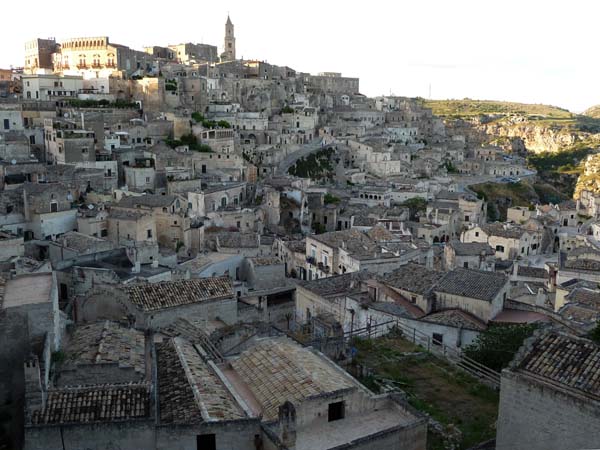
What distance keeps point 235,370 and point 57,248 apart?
17.3 metres

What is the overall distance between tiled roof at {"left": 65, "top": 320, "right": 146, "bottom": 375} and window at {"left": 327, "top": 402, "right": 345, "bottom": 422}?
4.57 meters

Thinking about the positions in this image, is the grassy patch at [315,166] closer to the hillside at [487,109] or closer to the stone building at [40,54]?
the stone building at [40,54]

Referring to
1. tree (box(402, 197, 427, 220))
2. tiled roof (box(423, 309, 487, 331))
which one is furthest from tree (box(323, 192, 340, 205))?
tiled roof (box(423, 309, 487, 331))

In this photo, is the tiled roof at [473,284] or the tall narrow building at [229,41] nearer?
the tiled roof at [473,284]

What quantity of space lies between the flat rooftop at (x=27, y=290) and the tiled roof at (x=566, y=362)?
10.7 m

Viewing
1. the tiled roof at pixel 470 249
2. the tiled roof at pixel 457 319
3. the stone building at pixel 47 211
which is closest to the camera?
the tiled roof at pixel 457 319

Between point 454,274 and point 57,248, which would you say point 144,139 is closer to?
point 57,248

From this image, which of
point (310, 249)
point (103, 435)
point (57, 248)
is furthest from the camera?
point (310, 249)

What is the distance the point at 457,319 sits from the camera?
20.2m

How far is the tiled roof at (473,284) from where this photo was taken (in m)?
21.0

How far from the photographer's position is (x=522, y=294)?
28500 mm

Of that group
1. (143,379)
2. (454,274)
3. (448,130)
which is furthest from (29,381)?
(448,130)

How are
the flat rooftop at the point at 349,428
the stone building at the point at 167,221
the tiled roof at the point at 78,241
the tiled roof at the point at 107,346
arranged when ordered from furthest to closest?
the stone building at the point at 167,221 → the tiled roof at the point at 78,241 → the tiled roof at the point at 107,346 → the flat rooftop at the point at 349,428

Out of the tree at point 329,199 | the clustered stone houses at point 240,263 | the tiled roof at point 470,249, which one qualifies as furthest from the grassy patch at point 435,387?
the tree at point 329,199
